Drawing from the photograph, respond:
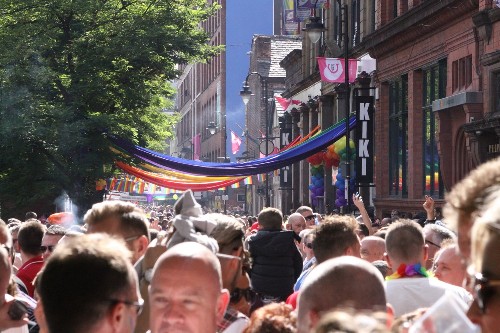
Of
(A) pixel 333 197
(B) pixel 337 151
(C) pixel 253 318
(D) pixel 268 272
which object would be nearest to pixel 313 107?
(A) pixel 333 197

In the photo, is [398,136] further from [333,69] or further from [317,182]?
[317,182]

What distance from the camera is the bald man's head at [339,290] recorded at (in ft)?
12.7

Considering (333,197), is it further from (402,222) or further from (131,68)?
(402,222)

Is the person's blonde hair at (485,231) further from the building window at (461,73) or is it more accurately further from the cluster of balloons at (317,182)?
the cluster of balloons at (317,182)

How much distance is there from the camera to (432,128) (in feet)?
85.6

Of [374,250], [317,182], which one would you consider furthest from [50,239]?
[317,182]

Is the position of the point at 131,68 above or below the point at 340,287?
above

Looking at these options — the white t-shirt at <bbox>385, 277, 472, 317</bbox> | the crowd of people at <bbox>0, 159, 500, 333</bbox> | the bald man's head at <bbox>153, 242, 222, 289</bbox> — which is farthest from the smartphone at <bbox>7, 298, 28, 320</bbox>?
the white t-shirt at <bbox>385, 277, 472, 317</bbox>

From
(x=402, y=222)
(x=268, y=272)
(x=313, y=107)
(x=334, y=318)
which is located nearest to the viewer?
(x=334, y=318)

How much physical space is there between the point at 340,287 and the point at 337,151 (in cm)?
2782

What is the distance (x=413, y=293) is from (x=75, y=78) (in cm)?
2365

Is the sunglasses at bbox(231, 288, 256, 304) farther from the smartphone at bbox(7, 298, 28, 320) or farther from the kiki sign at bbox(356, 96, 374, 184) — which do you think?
the kiki sign at bbox(356, 96, 374, 184)

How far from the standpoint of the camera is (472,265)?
2762mm

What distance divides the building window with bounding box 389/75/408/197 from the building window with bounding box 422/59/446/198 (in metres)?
1.65
